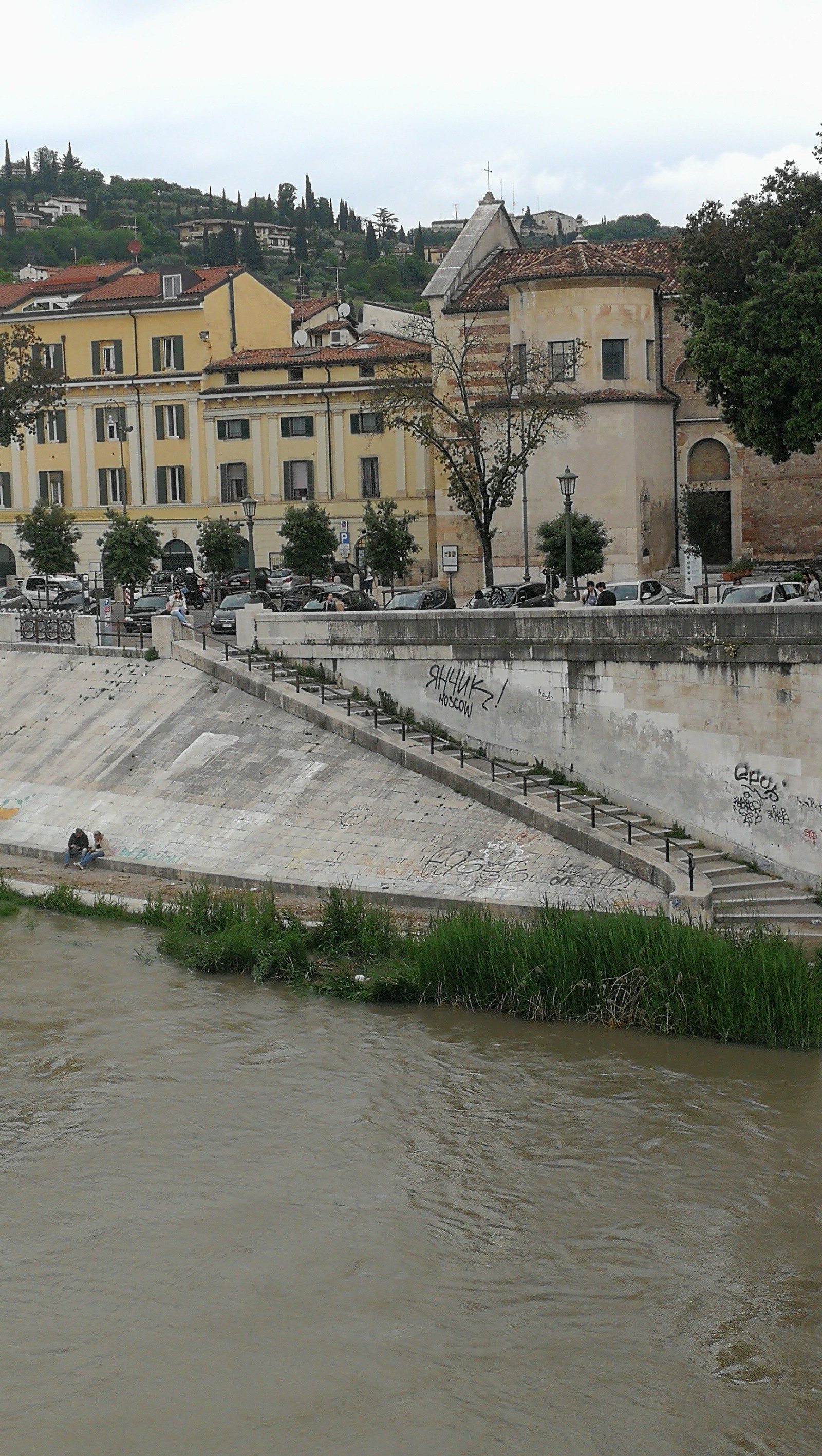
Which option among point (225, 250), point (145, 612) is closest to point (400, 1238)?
point (145, 612)

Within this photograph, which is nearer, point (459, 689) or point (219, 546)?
point (459, 689)

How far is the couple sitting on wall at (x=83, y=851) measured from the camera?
30.8 meters

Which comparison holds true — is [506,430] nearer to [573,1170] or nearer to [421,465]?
[421,465]

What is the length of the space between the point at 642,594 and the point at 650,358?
46.8 ft

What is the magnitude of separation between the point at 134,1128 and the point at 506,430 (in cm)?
3089

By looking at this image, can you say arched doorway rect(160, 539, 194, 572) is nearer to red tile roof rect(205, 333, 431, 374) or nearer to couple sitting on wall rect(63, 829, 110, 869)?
red tile roof rect(205, 333, 431, 374)

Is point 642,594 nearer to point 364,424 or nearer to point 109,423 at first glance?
point 364,424

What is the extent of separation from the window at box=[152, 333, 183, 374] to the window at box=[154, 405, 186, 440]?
155cm

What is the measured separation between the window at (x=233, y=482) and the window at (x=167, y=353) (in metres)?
4.93

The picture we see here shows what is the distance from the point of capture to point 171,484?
6300 cm

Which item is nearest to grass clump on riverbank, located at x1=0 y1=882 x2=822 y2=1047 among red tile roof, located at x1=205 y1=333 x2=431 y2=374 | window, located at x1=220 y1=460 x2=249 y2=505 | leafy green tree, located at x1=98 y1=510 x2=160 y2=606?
leafy green tree, located at x1=98 y1=510 x2=160 y2=606

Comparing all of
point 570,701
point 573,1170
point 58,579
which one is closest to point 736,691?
point 570,701

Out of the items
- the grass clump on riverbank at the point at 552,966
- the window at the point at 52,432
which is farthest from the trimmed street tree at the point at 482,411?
the window at the point at 52,432

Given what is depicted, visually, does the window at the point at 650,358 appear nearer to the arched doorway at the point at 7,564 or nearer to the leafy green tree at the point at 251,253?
the arched doorway at the point at 7,564
